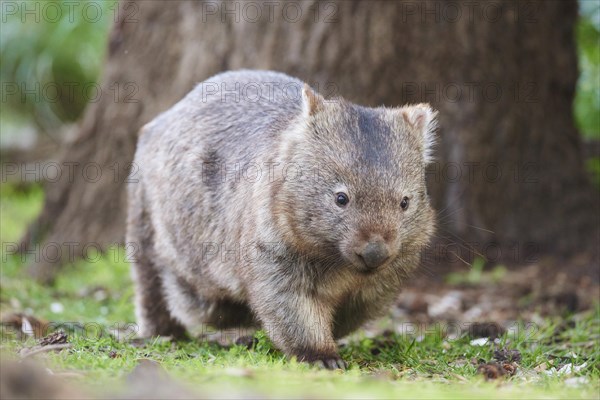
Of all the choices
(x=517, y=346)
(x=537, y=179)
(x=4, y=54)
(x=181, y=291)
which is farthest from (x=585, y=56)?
(x=4, y=54)

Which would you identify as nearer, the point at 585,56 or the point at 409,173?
the point at 409,173

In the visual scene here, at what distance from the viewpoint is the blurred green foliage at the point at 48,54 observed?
1265cm

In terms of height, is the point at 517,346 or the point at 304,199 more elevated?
the point at 304,199

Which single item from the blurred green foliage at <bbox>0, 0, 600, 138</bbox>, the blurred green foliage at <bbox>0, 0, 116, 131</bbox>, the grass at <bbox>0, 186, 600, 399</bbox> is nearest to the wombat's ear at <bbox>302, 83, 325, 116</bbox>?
the grass at <bbox>0, 186, 600, 399</bbox>

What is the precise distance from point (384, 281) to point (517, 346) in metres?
1.17


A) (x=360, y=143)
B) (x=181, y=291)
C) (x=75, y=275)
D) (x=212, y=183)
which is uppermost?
(x=360, y=143)

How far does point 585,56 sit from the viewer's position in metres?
11.0

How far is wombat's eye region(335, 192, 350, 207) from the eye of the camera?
5086 millimetres

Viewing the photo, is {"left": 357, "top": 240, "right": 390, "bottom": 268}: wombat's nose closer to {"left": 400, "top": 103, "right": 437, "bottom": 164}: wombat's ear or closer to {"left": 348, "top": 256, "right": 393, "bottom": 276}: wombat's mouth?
{"left": 348, "top": 256, "right": 393, "bottom": 276}: wombat's mouth

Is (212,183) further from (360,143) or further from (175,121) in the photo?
(360,143)

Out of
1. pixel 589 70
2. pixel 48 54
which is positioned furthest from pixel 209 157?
pixel 48 54

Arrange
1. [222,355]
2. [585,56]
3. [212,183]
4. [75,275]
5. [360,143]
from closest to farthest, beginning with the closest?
[360,143]
[222,355]
[212,183]
[75,275]
[585,56]

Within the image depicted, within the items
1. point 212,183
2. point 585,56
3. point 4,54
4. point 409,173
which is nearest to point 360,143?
point 409,173

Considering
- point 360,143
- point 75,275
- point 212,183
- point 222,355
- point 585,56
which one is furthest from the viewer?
point 585,56
